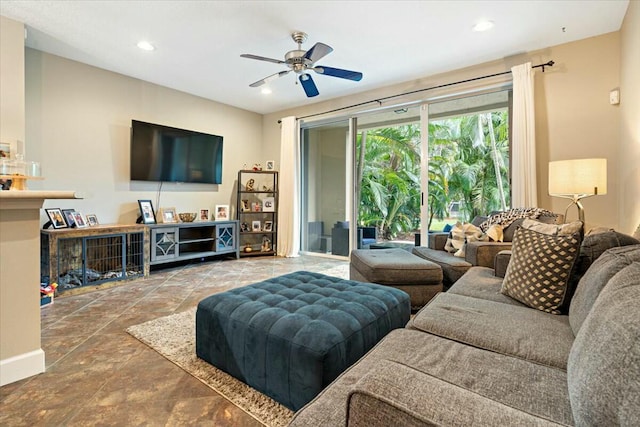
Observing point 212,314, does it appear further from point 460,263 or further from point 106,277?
point 106,277

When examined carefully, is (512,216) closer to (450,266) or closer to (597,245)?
(450,266)

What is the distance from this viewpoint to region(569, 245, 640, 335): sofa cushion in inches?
44.1

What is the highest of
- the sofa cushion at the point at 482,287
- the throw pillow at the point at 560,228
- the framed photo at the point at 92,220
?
the framed photo at the point at 92,220

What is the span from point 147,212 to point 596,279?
15.2 ft

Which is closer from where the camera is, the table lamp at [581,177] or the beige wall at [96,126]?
the table lamp at [581,177]

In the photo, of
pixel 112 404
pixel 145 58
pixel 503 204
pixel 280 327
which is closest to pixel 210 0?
pixel 145 58

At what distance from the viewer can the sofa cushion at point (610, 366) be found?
0.52 metres

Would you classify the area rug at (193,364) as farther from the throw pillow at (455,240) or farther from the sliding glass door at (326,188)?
the sliding glass door at (326,188)

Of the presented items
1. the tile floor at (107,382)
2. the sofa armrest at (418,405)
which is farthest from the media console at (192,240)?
the sofa armrest at (418,405)

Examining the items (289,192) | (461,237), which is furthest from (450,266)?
(289,192)

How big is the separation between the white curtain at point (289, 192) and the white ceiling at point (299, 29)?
57.1 inches

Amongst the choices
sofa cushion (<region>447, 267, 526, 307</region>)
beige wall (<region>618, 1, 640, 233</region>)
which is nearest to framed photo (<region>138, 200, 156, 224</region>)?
sofa cushion (<region>447, 267, 526, 307</region>)

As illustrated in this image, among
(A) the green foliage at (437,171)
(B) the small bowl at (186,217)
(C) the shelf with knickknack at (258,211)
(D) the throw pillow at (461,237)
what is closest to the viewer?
(D) the throw pillow at (461,237)

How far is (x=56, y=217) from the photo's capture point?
3.46m
